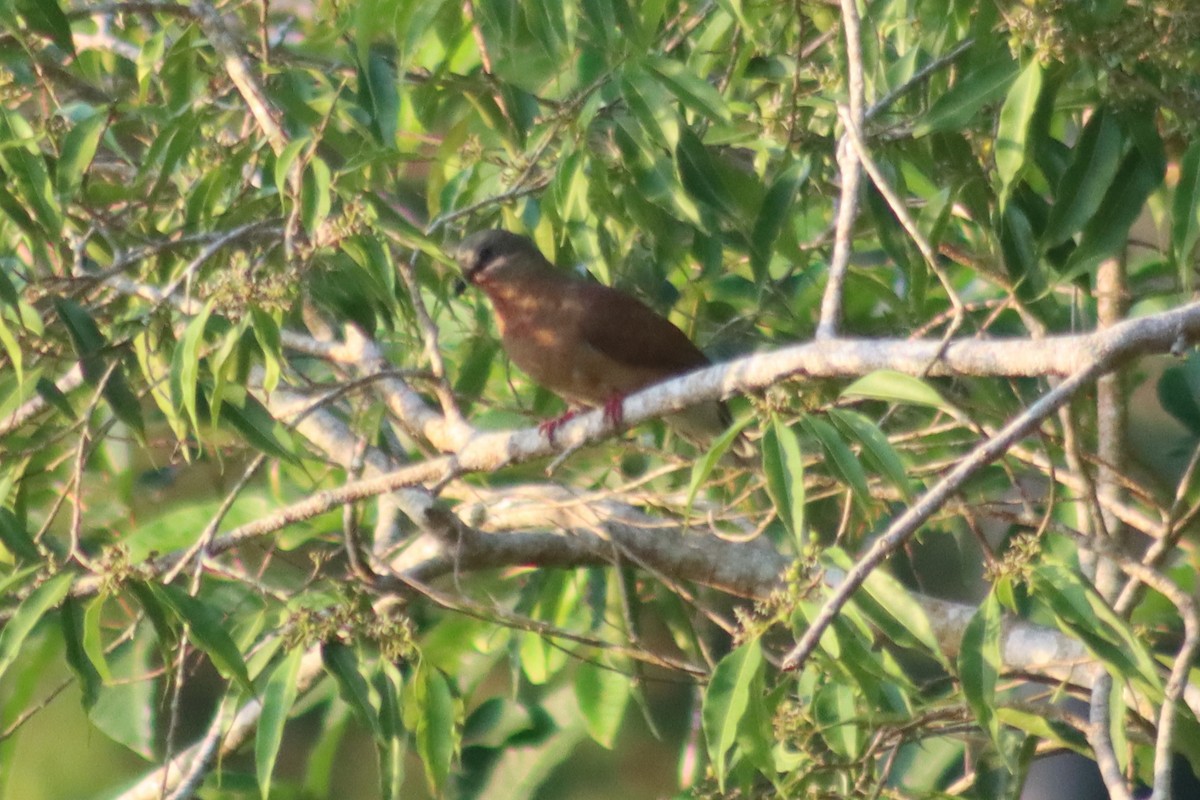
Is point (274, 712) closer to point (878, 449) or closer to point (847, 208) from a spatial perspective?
point (878, 449)

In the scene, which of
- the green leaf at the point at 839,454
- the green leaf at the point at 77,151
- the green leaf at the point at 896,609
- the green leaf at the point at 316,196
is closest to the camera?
the green leaf at the point at 839,454

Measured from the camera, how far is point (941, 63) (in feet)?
9.07

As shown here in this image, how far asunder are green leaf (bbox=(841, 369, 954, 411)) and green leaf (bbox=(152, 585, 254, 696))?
40.6 inches

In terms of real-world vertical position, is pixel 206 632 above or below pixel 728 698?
below

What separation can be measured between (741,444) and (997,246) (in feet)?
4.84

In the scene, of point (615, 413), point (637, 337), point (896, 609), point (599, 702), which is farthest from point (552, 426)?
point (896, 609)

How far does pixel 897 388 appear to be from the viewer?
194 centimetres

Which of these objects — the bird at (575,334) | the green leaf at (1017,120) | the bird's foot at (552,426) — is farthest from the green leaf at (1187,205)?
the bird at (575,334)

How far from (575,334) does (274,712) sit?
222 centimetres

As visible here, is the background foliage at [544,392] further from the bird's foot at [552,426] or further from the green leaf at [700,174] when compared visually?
the bird's foot at [552,426]

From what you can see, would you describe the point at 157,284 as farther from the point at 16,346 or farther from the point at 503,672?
the point at 503,672

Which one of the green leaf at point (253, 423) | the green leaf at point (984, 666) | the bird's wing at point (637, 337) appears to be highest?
the green leaf at point (984, 666)

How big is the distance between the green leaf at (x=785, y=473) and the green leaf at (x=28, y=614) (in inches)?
42.7

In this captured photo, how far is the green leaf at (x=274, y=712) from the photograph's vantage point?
233 centimetres
